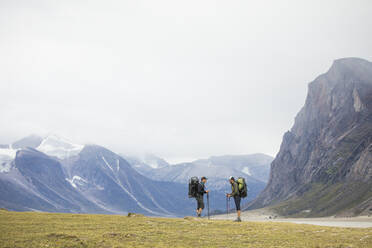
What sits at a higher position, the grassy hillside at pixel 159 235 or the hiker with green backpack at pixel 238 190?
the hiker with green backpack at pixel 238 190

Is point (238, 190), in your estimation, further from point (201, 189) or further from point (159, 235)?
point (159, 235)

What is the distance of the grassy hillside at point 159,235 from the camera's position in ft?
75.8

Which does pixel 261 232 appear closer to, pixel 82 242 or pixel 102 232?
pixel 102 232

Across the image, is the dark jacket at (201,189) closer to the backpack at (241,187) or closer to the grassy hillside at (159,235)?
the backpack at (241,187)

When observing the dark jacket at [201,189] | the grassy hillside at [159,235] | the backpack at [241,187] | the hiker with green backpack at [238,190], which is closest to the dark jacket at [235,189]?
the hiker with green backpack at [238,190]

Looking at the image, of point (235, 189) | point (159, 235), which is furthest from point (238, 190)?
point (159, 235)

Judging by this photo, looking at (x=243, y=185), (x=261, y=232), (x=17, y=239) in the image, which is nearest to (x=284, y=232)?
(x=261, y=232)

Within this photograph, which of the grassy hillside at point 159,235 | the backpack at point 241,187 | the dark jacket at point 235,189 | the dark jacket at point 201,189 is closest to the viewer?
the grassy hillside at point 159,235

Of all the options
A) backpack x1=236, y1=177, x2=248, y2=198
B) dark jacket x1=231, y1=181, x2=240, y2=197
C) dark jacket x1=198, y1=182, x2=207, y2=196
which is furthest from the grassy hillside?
dark jacket x1=198, y1=182, x2=207, y2=196

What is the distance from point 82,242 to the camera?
22.5m

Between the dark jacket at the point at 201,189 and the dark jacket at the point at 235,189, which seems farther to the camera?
the dark jacket at the point at 201,189

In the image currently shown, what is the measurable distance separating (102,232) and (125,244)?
4601mm

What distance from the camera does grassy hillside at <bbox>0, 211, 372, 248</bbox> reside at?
909 inches

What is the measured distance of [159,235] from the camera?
88.1ft
